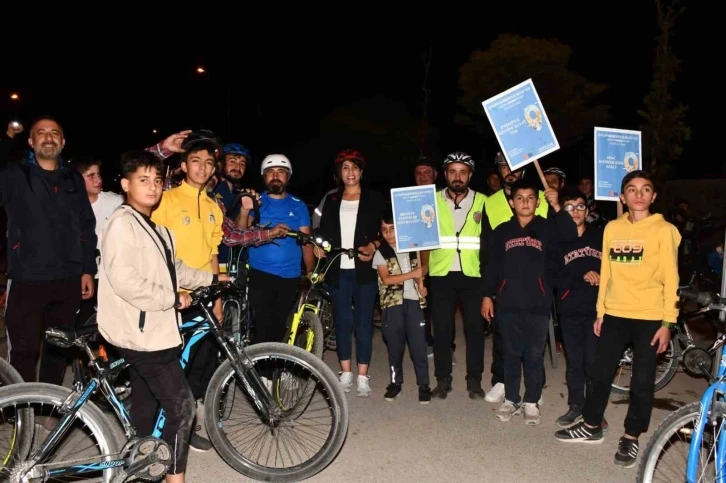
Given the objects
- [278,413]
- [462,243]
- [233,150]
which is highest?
[233,150]

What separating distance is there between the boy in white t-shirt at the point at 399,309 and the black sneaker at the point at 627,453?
1.87 metres

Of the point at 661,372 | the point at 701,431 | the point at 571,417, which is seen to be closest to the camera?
the point at 701,431

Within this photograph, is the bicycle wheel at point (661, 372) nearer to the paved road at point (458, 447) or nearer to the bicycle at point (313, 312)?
the paved road at point (458, 447)

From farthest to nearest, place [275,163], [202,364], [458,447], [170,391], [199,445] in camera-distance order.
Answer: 1. [275,163]
2. [202,364]
3. [458,447]
4. [199,445]
5. [170,391]

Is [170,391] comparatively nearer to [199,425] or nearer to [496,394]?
[199,425]

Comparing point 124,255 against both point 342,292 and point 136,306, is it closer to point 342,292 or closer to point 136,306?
point 136,306

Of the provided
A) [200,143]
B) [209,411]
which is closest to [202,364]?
[209,411]

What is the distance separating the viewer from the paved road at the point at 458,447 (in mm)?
4449

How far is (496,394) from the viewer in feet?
19.9

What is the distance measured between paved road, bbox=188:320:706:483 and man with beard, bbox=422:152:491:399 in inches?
13.5

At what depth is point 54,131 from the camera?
470cm

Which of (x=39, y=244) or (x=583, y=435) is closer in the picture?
(x=39, y=244)

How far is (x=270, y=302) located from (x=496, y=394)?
237 centimetres

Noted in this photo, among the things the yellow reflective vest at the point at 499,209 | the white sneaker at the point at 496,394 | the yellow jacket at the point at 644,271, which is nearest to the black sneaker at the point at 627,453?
the yellow jacket at the point at 644,271
